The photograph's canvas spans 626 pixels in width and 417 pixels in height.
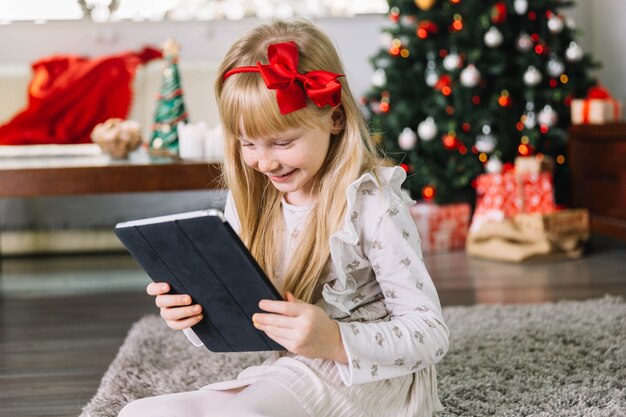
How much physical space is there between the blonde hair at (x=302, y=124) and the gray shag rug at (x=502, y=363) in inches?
16.8

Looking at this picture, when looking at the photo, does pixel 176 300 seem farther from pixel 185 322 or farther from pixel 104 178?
pixel 104 178

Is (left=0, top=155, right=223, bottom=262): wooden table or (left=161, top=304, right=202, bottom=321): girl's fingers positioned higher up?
(left=161, top=304, right=202, bottom=321): girl's fingers

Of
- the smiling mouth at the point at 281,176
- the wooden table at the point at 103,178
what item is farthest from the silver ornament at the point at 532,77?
the smiling mouth at the point at 281,176

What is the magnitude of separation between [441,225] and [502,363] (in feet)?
5.73

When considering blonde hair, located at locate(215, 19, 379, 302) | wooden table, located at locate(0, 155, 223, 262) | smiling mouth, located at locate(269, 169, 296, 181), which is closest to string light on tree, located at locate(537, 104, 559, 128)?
wooden table, located at locate(0, 155, 223, 262)

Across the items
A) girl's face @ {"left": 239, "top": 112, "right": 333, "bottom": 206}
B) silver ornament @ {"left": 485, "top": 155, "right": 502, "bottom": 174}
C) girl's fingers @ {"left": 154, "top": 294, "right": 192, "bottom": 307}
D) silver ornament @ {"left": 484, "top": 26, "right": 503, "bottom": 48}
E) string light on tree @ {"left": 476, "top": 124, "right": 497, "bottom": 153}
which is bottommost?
silver ornament @ {"left": 485, "top": 155, "right": 502, "bottom": 174}

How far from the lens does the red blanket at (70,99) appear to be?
353cm

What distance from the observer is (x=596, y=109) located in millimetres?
3373

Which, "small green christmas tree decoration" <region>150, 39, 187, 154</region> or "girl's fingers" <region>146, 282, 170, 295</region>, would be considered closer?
"girl's fingers" <region>146, 282, 170, 295</region>

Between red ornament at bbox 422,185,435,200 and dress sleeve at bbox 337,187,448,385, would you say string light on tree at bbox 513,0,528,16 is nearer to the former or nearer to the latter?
red ornament at bbox 422,185,435,200

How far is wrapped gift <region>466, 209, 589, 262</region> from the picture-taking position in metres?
3.14

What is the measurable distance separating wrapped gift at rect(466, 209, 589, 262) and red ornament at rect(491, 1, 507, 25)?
84 centimetres

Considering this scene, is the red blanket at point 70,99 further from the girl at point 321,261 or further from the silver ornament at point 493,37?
the girl at point 321,261

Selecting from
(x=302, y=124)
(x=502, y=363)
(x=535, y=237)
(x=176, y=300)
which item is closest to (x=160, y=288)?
(x=176, y=300)
